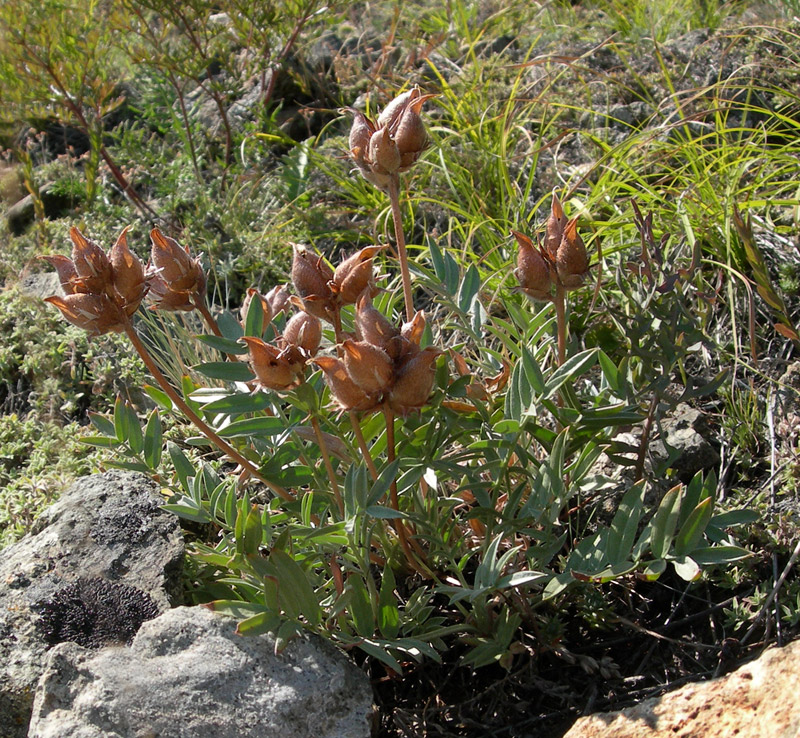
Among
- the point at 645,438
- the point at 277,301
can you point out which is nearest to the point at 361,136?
the point at 277,301

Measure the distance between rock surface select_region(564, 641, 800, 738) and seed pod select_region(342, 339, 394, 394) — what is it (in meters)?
0.75

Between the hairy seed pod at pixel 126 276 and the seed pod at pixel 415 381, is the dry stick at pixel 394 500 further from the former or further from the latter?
the hairy seed pod at pixel 126 276

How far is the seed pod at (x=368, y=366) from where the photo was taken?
4.40 feet

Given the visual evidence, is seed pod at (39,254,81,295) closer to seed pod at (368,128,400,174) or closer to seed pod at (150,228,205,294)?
seed pod at (150,228,205,294)

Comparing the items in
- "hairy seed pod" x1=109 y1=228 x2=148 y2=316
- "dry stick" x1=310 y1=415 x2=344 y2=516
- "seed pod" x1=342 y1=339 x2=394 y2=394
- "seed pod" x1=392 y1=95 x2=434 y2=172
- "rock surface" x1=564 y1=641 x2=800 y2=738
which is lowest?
"rock surface" x1=564 y1=641 x2=800 y2=738

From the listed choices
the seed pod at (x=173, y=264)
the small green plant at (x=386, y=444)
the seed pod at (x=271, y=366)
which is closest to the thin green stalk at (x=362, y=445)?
the small green plant at (x=386, y=444)

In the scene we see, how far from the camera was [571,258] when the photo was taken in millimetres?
1657

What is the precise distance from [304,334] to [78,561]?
95 centimetres

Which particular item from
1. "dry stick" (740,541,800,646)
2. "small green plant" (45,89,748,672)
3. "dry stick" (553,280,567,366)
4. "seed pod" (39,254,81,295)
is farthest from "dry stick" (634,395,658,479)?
"seed pod" (39,254,81,295)

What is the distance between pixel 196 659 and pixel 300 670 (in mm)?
203

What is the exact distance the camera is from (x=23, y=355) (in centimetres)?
352

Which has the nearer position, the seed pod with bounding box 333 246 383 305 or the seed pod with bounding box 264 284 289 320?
the seed pod with bounding box 333 246 383 305

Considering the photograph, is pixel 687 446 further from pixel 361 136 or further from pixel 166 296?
pixel 166 296

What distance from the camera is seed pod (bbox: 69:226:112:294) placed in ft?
4.99
